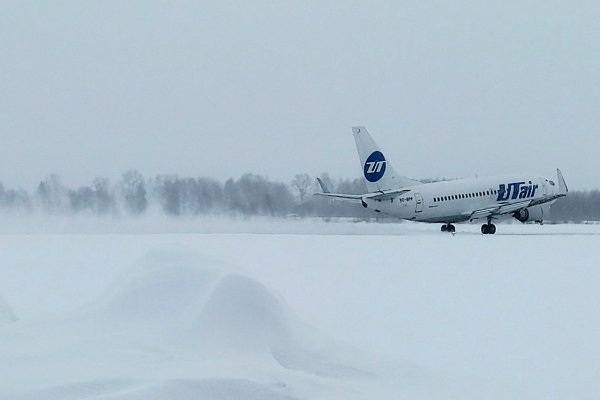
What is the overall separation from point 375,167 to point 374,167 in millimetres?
60

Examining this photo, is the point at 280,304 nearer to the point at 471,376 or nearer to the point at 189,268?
the point at 189,268

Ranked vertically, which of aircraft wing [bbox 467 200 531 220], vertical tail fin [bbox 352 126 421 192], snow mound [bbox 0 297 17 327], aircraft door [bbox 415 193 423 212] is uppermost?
vertical tail fin [bbox 352 126 421 192]

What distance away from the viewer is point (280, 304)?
21.5 feet

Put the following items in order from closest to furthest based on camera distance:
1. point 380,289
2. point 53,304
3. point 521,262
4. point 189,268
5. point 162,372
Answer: point 162,372
point 189,268
point 53,304
point 380,289
point 521,262

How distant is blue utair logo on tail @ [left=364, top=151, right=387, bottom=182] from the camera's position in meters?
36.9

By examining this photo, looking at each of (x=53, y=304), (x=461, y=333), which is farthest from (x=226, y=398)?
(x=53, y=304)

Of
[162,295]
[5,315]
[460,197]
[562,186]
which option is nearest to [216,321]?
[162,295]

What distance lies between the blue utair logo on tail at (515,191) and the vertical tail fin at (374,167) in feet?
18.3

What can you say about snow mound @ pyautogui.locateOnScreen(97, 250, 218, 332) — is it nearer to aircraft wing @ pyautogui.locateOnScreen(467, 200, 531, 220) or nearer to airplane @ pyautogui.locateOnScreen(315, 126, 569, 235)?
airplane @ pyautogui.locateOnScreen(315, 126, 569, 235)

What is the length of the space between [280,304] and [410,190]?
3033 centimetres

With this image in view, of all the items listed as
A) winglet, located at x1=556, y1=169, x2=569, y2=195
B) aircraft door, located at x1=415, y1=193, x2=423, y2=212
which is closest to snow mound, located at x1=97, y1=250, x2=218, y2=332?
aircraft door, located at x1=415, y1=193, x2=423, y2=212

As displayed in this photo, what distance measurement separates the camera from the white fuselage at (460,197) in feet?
118

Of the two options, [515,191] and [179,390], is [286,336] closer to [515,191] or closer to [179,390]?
[179,390]

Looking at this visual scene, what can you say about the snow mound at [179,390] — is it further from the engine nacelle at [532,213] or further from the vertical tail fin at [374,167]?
the engine nacelle at [532,213]
